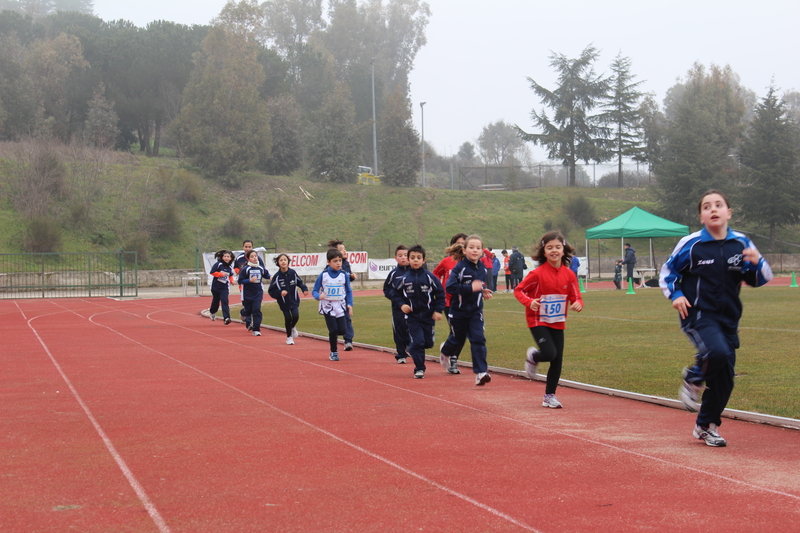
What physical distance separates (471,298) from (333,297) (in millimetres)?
3499

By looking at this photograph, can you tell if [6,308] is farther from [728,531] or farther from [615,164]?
[615,164]

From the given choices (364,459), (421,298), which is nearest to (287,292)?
(421,298)

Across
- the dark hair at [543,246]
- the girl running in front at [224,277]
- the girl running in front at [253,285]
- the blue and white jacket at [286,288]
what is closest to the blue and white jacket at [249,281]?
the girl running in front at [253,285]

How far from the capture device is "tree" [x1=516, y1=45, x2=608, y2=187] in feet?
228

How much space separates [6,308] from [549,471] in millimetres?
25640

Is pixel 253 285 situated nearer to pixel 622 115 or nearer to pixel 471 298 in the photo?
pixel 471 298

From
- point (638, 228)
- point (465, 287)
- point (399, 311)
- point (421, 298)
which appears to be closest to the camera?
point (465, 287)

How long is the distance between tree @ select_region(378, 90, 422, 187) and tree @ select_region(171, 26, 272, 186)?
405 inches

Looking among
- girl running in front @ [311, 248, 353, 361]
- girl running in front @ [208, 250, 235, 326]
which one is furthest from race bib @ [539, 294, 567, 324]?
girl running in front @ [208, 250, 235, 326]

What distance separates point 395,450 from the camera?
6.16 m

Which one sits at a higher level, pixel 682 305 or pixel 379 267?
pixel 682 305

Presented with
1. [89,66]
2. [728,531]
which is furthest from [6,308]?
[89,66]

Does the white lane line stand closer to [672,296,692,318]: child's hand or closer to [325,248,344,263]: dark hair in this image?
Result: [672,296,692,318]: child's hand

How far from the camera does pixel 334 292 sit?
1270 cm
